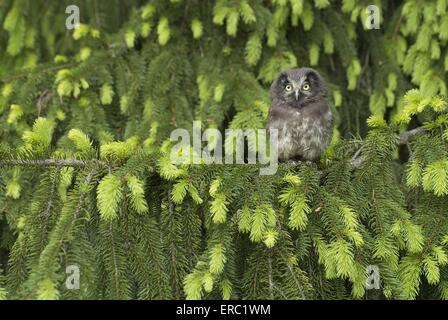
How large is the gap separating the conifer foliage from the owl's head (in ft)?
0.59

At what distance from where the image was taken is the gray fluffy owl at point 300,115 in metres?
3.93

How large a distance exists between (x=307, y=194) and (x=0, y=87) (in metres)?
2.30

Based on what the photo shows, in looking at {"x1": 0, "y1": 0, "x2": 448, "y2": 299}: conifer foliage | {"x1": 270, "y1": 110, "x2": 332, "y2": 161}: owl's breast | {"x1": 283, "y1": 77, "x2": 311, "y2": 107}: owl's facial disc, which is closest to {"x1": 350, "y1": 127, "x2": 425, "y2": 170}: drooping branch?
{"x1": 0, "y1": 0, "x2": 448, "y2": 299}: conifer foliage

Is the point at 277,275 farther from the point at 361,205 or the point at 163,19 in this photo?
the point at 163,19

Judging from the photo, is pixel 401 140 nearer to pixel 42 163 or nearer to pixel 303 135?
pixel 303 135

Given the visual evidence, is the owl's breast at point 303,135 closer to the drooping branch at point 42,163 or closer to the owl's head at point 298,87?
the owl's head at point 298,87

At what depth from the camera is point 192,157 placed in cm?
275

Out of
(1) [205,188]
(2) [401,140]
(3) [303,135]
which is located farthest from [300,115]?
(1) [205,188]

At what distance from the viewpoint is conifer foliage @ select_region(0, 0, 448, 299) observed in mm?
2516

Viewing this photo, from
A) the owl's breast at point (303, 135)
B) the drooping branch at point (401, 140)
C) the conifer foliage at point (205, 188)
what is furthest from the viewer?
the owl's breast at point (303, 135)

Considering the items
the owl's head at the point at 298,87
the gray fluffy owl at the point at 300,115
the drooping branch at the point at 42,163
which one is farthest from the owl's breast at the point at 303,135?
the drooping branch at the point at 42,163

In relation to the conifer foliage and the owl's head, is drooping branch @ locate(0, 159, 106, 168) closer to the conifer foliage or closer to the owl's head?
the conifer foliage

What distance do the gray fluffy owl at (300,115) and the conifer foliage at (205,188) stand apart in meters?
0.18
